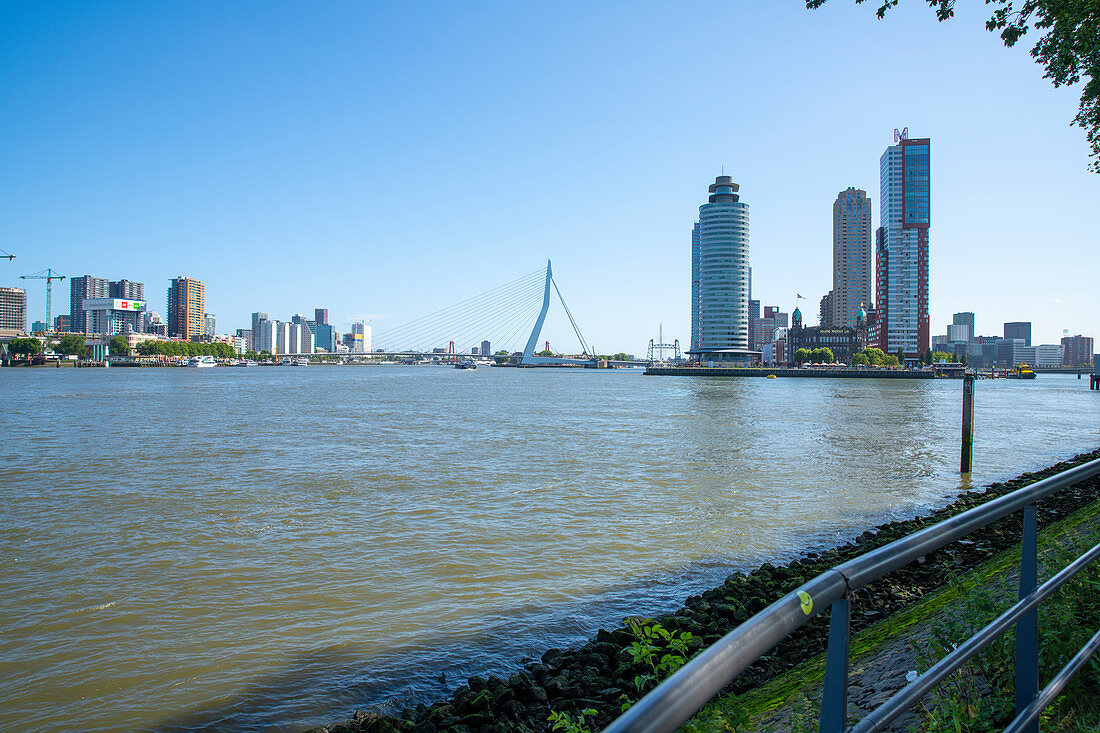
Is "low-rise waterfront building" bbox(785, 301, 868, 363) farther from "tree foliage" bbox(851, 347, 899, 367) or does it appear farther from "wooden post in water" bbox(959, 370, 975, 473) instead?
"wooden post in water" bbox(959, 370, 975, 473)

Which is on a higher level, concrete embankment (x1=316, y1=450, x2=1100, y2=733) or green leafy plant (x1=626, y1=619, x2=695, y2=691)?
green leafy plant (x1=626, y1=619, x2=695, y2=691)

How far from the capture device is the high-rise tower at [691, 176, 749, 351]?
17662 centimetres

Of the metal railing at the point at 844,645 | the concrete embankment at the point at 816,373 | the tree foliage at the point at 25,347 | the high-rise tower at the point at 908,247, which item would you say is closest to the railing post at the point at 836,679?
the metal railing at the point at 844,645

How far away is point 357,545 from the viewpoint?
41.0ft

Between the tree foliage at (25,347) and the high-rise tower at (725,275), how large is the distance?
532 ft

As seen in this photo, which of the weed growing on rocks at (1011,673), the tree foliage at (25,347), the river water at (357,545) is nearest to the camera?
the weed growing on rocks at (1011,673)

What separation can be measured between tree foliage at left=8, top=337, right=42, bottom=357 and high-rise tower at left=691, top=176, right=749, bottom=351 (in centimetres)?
16218

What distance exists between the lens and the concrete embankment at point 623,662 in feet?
20.1

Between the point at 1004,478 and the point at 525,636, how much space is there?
18234 mm

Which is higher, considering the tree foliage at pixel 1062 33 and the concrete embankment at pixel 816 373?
the tree foliage at pixel 1062 33

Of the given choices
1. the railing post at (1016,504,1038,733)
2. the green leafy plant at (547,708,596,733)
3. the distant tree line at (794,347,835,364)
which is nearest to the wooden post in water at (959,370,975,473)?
the green leafy plant at (547,708,596,733)

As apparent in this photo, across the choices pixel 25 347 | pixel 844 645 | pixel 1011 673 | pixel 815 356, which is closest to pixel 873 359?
pixel 815 356

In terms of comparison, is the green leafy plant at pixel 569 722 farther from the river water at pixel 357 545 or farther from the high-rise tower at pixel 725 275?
the high-rise tower at pixel 725 275

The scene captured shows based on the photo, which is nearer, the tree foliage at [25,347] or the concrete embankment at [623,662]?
the concrete embankment at [623,662]
